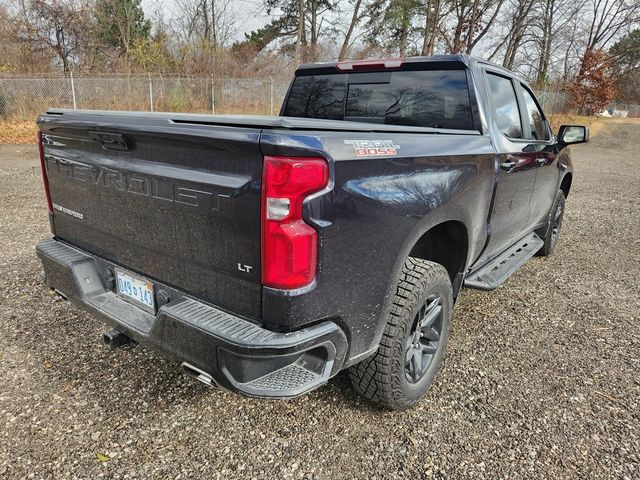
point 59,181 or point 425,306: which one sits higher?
point 59,181

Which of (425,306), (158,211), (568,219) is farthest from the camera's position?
(568,219)

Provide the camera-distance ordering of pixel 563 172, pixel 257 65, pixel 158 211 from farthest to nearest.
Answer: pixel 257 65, pixel 563 172, pixel 158 211

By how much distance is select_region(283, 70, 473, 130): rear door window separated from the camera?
3043 millimetres

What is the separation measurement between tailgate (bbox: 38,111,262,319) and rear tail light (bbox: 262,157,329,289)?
5 centimetres

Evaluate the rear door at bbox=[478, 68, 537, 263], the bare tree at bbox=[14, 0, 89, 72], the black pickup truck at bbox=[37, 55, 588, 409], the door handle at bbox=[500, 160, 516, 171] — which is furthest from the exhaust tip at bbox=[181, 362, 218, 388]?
the bare tree at bbox=[14, 0, 89, 72]

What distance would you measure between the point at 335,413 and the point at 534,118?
3209mm

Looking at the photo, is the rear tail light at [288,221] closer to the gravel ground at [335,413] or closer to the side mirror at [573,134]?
the gravel ground at [335,413]

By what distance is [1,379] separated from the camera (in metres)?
2.63

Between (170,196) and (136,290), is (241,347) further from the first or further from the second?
(136,290)

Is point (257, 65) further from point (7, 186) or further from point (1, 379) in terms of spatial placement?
point (1, 379)

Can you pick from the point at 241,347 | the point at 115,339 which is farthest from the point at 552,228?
the point at 115,339

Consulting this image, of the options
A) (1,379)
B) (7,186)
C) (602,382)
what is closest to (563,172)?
(602,382)

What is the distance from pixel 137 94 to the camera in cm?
1672

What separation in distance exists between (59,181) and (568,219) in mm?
7323
